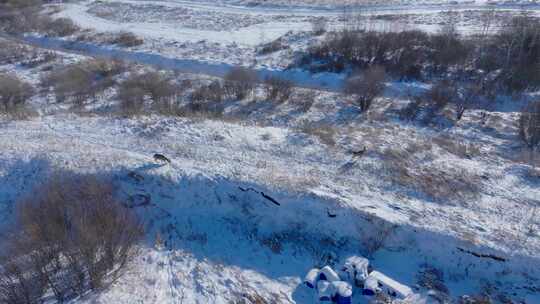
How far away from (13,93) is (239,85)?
11641mm

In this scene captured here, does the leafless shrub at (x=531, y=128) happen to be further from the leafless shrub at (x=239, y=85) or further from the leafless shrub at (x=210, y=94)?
the leafless shrub at (x=210, y=94)

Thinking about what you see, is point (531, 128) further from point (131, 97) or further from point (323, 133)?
point (131, 97)

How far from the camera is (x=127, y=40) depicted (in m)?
29.5

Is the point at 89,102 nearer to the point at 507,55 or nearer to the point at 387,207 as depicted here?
the point at 387,207

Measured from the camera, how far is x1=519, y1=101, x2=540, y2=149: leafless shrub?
15445 millimetres

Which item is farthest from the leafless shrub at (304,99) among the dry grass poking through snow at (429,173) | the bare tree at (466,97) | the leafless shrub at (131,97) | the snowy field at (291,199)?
the leafless shrub at (131,97)

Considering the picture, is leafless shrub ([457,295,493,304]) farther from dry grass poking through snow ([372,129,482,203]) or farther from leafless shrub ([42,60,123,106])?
leafless shrub ([42,60,123,106])

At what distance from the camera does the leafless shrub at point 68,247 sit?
738cm

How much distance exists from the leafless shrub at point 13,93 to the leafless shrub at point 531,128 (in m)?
22.8

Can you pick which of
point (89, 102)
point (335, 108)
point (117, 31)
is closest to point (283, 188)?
point (335, 108)

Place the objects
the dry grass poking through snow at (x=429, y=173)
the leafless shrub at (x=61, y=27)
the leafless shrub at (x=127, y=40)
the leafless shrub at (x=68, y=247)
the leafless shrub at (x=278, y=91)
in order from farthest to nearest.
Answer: the leafless shrub at (x=61, y=27) → the leafless shrub at (x=127, y=40) → the leafless shrub at (x=278, y=91) → the dry grass poking through snow at (x=429, y=173) → the leafless shrub at (x=68, y=247)

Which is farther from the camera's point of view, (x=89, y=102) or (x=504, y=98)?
(x=504, y=98)

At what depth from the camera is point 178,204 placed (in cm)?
1084

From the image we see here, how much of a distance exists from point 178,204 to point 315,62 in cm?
1718
